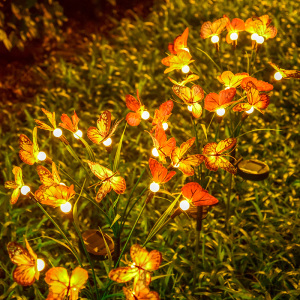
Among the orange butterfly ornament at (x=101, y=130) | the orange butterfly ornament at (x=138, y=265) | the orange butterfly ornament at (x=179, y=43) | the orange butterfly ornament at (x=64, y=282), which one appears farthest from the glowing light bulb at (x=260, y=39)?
the orange butterfly ornament at (x=64, y=282)

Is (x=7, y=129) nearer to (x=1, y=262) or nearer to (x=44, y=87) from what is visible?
(x=44, y=87)

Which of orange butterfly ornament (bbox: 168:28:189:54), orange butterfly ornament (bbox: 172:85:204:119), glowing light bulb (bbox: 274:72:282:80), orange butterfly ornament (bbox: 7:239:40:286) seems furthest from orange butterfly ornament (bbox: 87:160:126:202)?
glowing light bulb (bbox: 274:72:282:80)

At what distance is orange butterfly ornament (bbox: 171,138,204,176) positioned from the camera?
114 centimetres

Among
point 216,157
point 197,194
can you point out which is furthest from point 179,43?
point 197,194

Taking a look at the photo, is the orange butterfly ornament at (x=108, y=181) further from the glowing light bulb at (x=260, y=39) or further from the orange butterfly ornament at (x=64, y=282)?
the glowing light bulb at (x=260, y=39)

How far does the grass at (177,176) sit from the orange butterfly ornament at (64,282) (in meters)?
→ 0.28

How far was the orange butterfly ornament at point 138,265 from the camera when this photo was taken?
96 cm

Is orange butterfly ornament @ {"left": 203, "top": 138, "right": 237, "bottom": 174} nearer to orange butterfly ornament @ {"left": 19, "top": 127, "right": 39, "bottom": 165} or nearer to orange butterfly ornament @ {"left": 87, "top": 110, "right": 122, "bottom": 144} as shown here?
orange butterfly ornament @ {"left": 87, "top": 110, "right": 122, "bottom": 144}

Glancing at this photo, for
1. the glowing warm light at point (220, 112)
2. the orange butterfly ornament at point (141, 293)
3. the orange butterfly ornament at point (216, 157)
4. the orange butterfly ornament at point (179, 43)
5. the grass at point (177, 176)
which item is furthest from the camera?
the grass at point (177, 176)

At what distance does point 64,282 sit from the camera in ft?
3.18

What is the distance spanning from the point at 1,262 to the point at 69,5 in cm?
302

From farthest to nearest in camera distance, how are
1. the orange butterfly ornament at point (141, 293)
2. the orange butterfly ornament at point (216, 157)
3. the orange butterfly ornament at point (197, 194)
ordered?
the orange butterfly ornament at point (216, 157) < the orange butterfly ornament at point (197, 194) < the orange butterfly ornament at point (141, 293)

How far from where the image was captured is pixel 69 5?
397 centimetres

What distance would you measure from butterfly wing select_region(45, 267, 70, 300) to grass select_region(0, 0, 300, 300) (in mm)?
283
